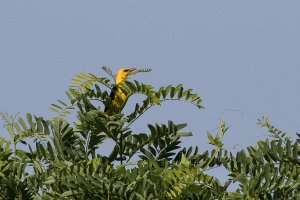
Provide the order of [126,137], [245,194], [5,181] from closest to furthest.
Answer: [245,194] < [5,181] < [126,137]

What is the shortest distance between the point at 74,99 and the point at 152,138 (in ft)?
2.80

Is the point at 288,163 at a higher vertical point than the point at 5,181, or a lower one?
higher

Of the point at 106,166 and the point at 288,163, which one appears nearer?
the point at 106,166

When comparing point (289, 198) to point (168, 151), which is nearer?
point (289, 198)

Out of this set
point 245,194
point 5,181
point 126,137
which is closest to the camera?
point 245,194

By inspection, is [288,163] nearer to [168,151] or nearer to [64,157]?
[168,151]

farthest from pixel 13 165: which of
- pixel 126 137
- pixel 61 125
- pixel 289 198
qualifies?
pixel 289 198

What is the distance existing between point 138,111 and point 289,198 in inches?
67.5

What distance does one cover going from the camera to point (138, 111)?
7914mm

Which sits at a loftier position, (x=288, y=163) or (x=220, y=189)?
(x=288, y=163)

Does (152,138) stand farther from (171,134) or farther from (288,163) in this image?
(288,163)

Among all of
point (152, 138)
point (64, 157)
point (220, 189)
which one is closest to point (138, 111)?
point (152, 138)

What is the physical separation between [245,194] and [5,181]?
2.22 metres

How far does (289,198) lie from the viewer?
720 cm
